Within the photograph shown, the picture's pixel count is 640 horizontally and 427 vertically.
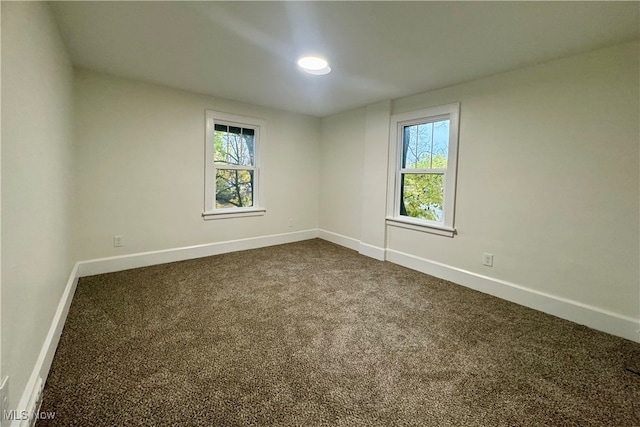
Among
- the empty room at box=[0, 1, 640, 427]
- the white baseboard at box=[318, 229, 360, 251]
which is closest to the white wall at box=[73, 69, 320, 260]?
the empty room at box=[0, 1, 640, 427]

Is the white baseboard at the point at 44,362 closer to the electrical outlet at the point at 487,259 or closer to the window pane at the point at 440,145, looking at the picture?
the electrical outlet at the point at 487,259

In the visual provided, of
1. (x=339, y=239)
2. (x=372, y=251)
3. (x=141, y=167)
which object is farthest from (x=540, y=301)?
(x=141, y=167)

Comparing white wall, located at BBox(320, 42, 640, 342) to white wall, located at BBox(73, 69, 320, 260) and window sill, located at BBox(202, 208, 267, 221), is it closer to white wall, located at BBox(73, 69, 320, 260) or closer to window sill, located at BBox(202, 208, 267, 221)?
window sill, located at BBox(202, 208, 267, 221)

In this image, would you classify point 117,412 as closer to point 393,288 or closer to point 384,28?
point 393,288

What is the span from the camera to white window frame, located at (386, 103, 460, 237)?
322 centimetres

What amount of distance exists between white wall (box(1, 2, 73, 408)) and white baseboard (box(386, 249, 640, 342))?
3473mm

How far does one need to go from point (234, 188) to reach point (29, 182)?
2905 mm

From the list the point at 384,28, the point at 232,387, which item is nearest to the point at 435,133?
the point at 384,28

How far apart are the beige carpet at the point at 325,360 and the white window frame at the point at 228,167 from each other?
1.39 metres

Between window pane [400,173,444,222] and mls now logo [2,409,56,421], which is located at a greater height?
window pane [400,173,444,222]

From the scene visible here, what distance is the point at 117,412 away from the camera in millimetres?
1372

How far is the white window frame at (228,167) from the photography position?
154 inches

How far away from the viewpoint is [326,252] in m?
4.36

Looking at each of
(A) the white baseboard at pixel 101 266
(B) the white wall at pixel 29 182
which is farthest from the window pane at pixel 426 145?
(B) the white wall at pixel 29 182
